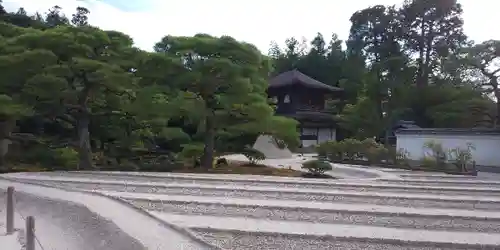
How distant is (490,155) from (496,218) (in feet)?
36.2

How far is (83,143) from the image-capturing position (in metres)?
12.0

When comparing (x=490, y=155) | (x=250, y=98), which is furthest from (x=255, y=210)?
(x=490, y=155)

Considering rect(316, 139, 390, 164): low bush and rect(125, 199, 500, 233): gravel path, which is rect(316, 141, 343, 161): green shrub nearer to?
rect(316, 139, 390, 164): low bush

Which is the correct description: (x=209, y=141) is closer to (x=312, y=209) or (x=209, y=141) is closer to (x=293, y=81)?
(x=312, y=209)

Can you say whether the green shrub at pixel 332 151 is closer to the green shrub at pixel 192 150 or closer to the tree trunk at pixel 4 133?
the green shrub at pixel 192 150

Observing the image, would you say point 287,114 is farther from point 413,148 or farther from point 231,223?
point 231,223

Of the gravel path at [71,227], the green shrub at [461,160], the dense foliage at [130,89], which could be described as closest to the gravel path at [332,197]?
the gravel path at [71,227]

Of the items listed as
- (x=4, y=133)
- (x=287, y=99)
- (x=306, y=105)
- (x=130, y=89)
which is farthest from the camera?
(x=287, y=99)

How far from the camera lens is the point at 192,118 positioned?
457 inches

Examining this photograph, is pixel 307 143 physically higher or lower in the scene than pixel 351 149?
higher

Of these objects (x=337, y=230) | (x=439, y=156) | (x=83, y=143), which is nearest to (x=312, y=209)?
(x=337, y=230)

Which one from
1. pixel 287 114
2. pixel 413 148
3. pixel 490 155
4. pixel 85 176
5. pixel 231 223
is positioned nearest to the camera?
pixel 231 223

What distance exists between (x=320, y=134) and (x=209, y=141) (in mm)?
15019

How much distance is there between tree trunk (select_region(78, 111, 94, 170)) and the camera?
11953mm
